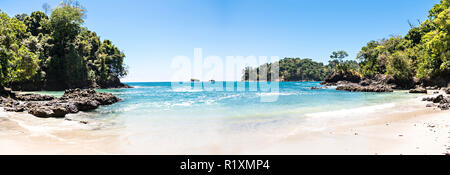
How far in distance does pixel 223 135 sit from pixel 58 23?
2324 inches

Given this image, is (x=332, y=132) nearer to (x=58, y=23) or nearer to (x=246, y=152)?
(x=246, y=152)

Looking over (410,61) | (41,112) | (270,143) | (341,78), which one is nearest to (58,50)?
(41,112)

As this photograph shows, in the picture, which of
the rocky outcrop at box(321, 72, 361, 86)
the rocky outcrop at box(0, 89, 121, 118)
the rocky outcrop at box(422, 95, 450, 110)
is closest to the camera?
the rocky outcrop at box(0, 89, 121, 118)

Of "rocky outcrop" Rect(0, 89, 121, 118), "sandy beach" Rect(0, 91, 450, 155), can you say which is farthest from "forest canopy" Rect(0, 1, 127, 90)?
"sandy beach" Rect(0, 91, 450, 155)

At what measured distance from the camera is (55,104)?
15375mm

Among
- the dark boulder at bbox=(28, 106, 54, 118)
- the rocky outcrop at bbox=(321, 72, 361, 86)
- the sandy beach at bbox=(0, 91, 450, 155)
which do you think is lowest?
the sandy beach at bbox=(0, 91, 450, 155)

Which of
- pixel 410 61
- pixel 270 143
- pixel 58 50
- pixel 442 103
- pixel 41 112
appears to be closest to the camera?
pixel 270 143

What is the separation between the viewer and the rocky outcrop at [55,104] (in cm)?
1241

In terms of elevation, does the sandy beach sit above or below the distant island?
below

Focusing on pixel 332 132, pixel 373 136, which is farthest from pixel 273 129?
pixel 373 136

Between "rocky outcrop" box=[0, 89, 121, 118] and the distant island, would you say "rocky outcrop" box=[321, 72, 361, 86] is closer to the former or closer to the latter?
the distant island

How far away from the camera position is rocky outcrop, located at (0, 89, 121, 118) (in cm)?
1241

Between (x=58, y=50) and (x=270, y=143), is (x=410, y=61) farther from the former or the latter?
(x=58, y=50)

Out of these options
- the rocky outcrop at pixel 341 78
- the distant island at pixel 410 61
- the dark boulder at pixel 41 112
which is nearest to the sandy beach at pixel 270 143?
the dark boulder at pixel 41 112
